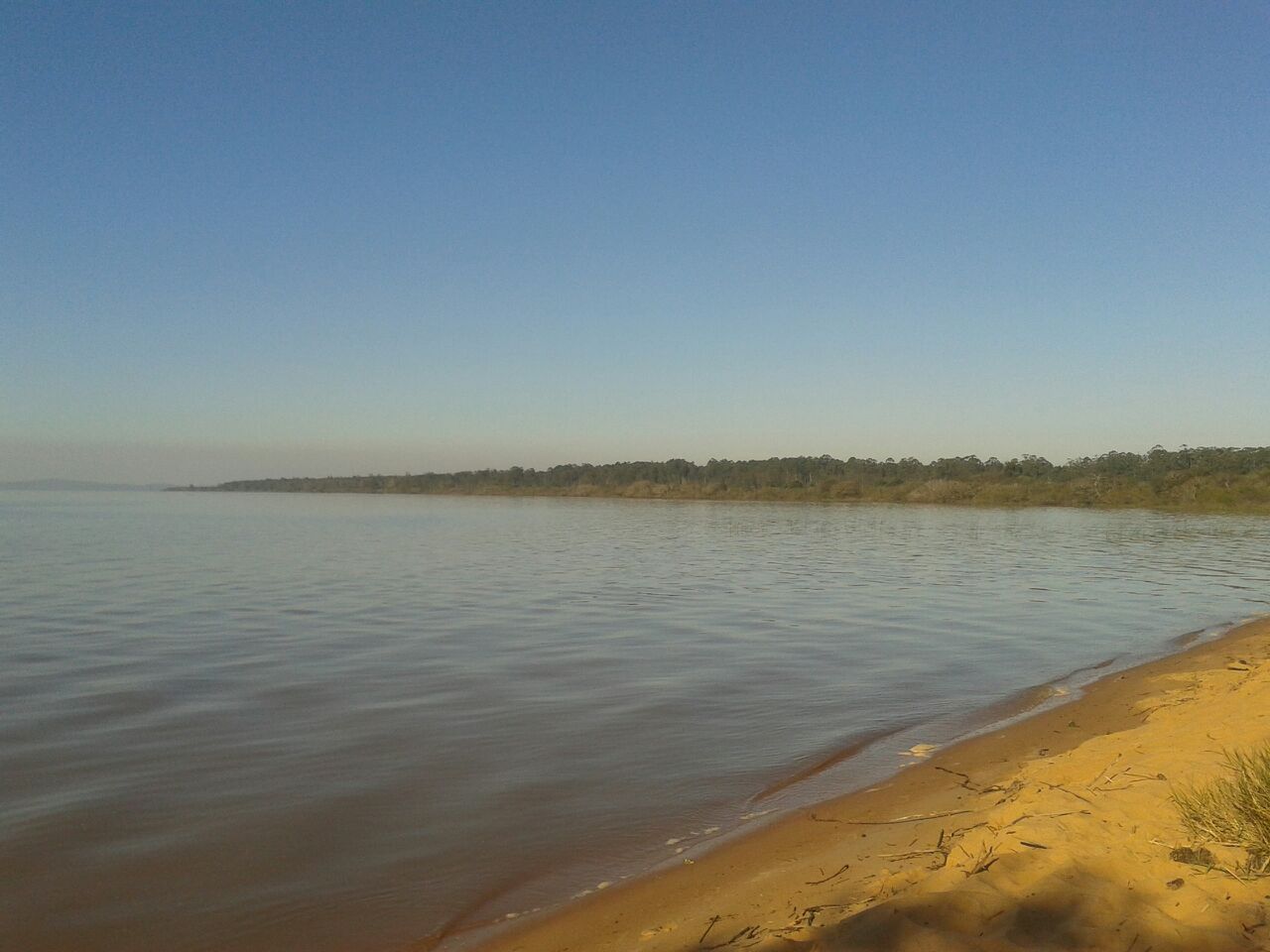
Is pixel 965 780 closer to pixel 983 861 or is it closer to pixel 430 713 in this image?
pixel 983 861

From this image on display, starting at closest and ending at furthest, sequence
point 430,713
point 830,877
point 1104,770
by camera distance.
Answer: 1. point 830,877
2. point 1104,770
3. point 430,713

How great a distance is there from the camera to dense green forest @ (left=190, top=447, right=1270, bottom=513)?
263 feet

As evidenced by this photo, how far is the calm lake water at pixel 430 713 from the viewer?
5570mm

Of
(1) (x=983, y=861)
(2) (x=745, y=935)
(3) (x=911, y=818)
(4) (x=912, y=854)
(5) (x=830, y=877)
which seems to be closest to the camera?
(2) (x=745, y=935)

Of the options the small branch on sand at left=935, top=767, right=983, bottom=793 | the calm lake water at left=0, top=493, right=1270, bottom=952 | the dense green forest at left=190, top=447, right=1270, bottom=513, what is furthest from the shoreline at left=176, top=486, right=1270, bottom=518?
the small branch on sand at left=935, top=767, right=983, bottom=793

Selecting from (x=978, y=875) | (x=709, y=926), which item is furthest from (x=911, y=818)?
(x=709, y=926)

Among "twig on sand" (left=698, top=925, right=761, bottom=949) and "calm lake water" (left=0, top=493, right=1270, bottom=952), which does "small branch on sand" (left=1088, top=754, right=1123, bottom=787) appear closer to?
"calm lake water" (left=0, top=493, right=1270, bottom=952)

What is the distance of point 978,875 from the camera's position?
4.40 m

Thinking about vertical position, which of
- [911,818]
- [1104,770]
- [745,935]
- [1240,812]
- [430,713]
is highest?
[1240,812]

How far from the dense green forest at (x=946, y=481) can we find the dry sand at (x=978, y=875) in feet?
237

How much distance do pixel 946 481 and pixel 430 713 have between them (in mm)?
93534

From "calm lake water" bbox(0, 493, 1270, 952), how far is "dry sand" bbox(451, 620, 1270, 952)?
1.97 feet

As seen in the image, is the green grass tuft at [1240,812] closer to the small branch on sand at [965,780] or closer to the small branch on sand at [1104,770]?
the small branch on sand at [1104,770]

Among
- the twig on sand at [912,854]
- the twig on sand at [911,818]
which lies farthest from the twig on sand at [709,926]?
the twig on sand at [911,818]
